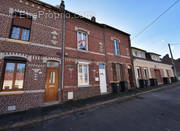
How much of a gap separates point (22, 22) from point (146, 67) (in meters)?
16.5

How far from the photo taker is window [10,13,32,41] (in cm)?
541

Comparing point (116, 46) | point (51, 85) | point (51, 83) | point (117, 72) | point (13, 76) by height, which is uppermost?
point (116, 46)

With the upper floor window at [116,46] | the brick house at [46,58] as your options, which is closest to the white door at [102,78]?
the brick house at [46,58]

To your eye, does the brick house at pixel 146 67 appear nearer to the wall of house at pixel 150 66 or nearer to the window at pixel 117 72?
the wall of house at pixel 150 66

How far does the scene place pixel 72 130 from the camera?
285 centimetres

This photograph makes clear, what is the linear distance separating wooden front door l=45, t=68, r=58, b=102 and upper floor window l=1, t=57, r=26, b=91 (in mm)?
1503

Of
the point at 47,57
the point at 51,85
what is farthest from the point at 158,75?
the point at 47,57

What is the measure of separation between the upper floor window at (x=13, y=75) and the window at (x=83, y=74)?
4.06 m

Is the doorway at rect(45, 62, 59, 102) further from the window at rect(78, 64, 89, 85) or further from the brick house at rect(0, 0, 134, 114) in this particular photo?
the window at rect(78, 64, 89, 85)

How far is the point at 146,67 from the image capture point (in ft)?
42.6

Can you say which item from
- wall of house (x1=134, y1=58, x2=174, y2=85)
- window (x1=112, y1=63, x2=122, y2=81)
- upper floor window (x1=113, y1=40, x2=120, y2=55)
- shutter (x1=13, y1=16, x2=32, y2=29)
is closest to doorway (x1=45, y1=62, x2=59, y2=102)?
shutter (x1=13, y1=16, x2=32, y2=29)

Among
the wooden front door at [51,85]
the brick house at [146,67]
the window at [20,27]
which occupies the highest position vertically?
the window at [20,27]

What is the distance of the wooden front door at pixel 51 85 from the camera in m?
5.73

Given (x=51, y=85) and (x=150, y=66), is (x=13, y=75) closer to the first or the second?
(x=51, y=85)
